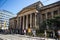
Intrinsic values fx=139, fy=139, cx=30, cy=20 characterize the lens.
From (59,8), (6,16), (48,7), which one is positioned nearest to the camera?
(59,8)

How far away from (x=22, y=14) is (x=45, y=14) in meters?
14.9

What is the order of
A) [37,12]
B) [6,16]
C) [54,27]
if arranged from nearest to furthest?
[54,27] → [37,12] → [6,16]

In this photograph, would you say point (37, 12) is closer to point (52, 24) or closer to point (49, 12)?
point (49, 12)

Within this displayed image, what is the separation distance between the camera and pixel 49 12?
4866 centimetres

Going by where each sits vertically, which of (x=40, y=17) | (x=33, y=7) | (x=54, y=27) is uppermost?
(x=33, y=7)

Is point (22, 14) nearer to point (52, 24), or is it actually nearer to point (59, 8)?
point (59, 8)

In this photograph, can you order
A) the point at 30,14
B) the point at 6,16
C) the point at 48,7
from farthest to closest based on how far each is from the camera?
1. the point at 6,16
2. the point at 30,14
3. the point at 48,7

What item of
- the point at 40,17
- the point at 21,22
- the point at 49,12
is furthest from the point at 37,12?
the point at 21,22

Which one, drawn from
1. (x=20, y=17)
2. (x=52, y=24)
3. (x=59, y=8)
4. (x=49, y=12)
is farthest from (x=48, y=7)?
(x=20, y=17)

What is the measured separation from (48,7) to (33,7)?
744cm

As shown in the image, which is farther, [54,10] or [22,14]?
[22,14]

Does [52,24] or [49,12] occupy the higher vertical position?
[49,12]

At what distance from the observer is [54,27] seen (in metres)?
32.4

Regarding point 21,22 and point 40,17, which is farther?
point 21,22
